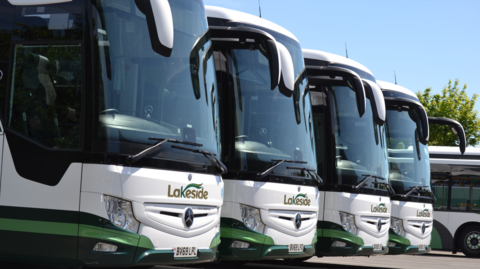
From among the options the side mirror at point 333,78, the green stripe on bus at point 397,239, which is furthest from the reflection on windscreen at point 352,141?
the green stripe on bus at point 397,239

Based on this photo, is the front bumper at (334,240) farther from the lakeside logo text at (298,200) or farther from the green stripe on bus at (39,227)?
the green stripe on bus at (39,227)

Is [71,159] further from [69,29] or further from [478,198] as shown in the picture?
[478,198]

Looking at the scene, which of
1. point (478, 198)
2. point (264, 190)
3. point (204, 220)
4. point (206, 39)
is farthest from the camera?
point (478, 198)

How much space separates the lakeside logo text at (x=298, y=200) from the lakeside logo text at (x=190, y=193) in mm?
2030

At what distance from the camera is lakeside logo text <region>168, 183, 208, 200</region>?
6672 millimetres

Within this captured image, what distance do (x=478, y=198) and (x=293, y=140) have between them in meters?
13.0

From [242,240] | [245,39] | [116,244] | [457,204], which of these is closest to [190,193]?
[116,244]

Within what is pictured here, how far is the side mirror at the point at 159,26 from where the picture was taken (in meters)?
5.68

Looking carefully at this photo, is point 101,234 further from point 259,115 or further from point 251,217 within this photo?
point 259,115

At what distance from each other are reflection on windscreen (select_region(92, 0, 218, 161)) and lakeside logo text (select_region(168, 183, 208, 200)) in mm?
463

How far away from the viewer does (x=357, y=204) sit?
1098 cm

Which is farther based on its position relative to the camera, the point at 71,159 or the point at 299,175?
the point at 299,175

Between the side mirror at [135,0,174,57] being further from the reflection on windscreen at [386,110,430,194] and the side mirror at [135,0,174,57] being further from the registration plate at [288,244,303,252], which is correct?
the reflection on windscreen at [386,110,430,194]

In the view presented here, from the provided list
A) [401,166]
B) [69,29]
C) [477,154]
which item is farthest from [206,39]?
[477,154]
